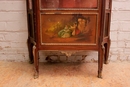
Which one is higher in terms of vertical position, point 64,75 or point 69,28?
point 69,28

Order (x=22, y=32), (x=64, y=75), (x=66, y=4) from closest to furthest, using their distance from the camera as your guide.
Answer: (x=66, y=4) < (x=64, y=75) < (x=22, y=32)

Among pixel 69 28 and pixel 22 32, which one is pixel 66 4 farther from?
pixel 22 32

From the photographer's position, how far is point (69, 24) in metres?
1.19

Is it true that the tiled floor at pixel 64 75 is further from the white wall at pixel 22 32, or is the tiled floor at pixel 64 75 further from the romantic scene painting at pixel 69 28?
the romantic scene painting at pixel 69 28

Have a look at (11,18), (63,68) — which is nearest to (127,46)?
(63,68)

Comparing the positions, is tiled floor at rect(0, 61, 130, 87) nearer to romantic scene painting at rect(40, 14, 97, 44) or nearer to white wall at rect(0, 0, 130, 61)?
white wall at rect(0, 0, 130, 61)

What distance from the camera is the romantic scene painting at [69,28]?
3.87 feet

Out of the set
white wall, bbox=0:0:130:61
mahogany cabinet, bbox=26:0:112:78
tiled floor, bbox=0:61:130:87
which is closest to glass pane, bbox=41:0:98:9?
mahogany cabinet, bbox=26:0:112:78

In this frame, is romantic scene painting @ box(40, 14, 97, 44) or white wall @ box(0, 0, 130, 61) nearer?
romantic scene painting @ box(40, 14, 97, 44)

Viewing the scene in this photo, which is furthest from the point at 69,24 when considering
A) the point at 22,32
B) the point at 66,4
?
the point at 22,32

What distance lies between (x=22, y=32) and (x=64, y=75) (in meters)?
0.70

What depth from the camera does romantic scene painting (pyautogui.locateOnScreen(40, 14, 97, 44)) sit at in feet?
3.87

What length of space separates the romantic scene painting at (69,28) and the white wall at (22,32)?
19.2 inches

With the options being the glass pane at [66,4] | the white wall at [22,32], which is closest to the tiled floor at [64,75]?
the white wall at [22,32]
